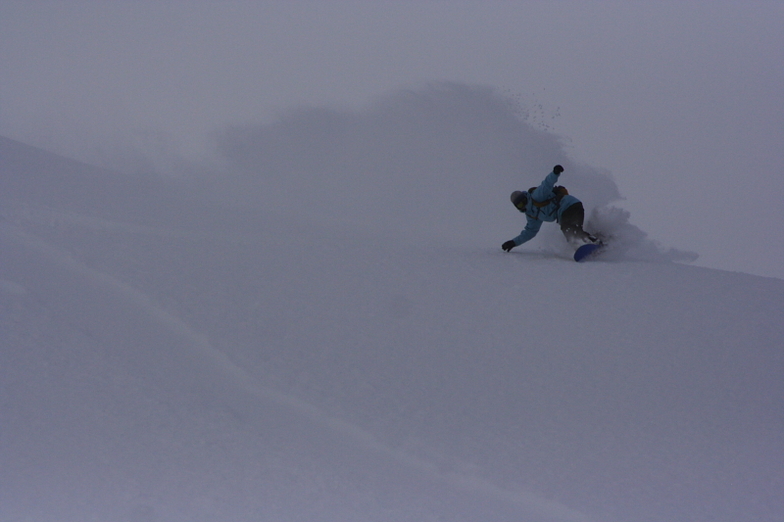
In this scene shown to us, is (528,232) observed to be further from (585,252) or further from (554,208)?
(585,252)

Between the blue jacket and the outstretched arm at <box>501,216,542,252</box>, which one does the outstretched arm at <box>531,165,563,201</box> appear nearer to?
the blue jacket

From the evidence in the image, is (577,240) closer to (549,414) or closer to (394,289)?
(394,289)

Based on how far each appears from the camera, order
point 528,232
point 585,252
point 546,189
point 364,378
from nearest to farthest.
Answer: point 364,378, point 546,189, point 585,252, point 528,232

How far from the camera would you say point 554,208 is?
356 inches

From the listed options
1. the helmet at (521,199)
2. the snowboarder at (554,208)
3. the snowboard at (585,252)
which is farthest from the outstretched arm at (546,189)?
the snowboard at (585,252)

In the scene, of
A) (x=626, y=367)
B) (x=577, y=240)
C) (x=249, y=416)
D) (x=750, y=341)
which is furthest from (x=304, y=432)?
(x=577, y=240)

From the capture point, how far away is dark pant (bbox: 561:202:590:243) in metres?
8.91

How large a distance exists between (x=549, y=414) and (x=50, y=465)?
3307 millimetres

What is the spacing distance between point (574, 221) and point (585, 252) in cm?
42

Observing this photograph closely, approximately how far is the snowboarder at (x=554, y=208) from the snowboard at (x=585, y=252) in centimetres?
13

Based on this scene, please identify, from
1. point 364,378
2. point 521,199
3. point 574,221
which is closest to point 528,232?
point 521,199

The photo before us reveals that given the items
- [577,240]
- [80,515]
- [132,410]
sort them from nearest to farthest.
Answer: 1. [80,515]
2. [132,410]
3. [577,240]

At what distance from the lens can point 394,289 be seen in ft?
25.2

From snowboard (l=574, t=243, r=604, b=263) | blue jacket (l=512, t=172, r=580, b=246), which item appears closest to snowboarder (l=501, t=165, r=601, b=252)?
blue jacket (l=512, t=172, r=580, b=246)
